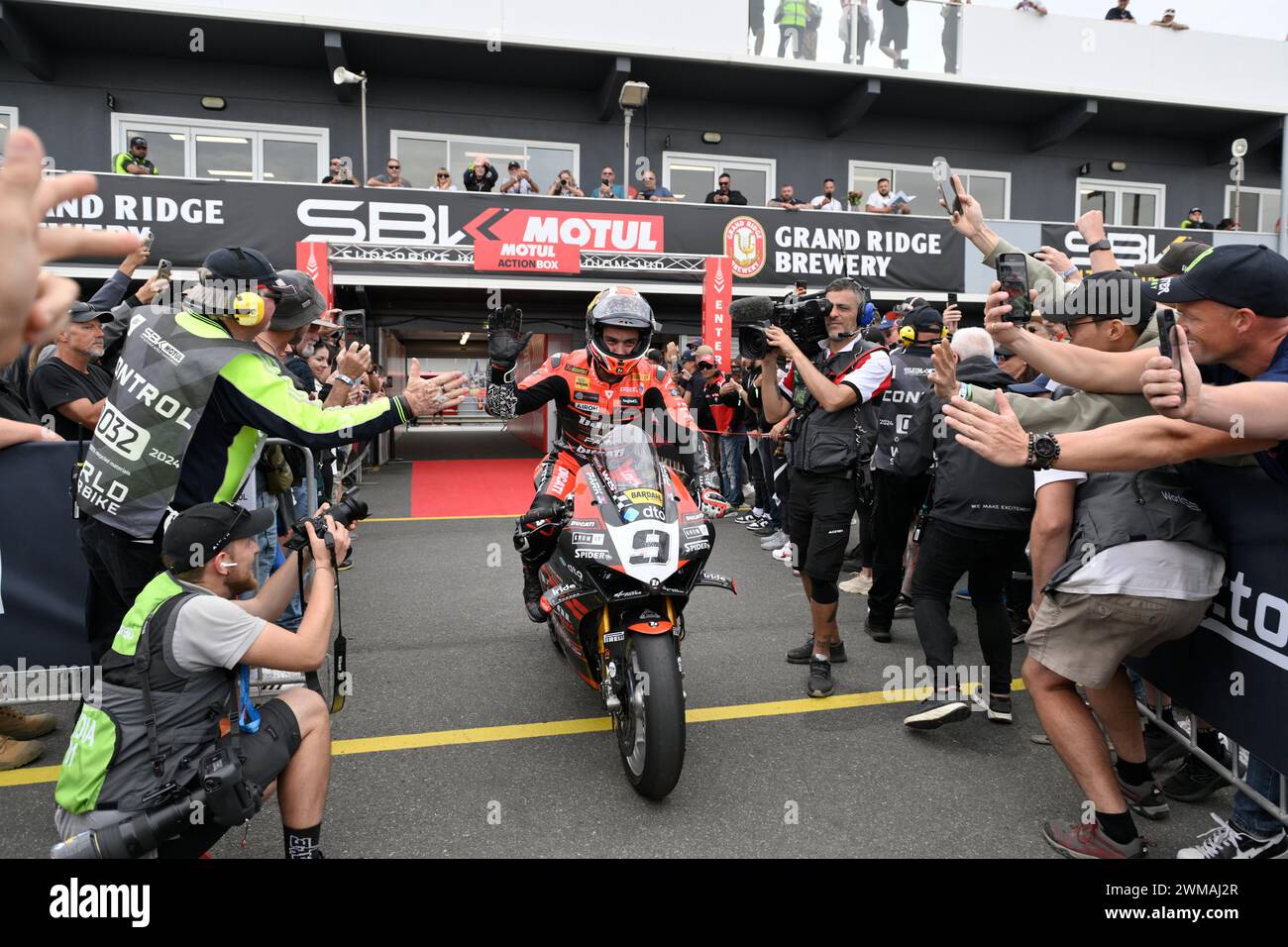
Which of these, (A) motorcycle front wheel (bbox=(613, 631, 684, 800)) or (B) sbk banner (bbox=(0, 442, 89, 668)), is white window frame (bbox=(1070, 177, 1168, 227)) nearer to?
(A) motorcycle front wheel (bbox=(613, 631, 684, 800))

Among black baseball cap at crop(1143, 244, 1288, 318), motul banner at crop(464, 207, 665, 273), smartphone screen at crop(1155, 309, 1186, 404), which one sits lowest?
smartphone screen at crop(1155, 309, 1186, 404)

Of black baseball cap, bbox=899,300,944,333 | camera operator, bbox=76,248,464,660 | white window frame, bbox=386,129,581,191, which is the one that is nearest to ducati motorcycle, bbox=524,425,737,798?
camera operator, bbox=76,248,464,660

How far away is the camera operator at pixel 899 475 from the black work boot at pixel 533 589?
A: 7.77ft

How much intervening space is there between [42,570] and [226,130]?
14.2 metres

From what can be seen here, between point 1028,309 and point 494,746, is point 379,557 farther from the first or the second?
point 1028,309

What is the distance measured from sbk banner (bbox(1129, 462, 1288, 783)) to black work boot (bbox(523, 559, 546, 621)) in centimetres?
306

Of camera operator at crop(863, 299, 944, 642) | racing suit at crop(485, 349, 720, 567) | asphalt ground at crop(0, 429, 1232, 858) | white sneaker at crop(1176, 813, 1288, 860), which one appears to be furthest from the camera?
camera operator at crop(863, 299, 944, 642)

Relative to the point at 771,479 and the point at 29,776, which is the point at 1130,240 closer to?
the point at 771,479

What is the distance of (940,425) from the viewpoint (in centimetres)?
439

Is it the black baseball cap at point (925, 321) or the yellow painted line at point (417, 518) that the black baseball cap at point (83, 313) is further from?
the black baseball cap at point (925, 321)

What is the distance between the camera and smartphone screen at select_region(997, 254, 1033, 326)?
9.67ft

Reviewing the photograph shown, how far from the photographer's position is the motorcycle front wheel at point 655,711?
3.18 metres

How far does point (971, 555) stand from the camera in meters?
4.11

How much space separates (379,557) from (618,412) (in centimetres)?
433
